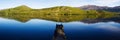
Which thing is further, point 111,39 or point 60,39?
point 111,39

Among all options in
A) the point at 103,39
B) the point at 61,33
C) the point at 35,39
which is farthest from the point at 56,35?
the point at 103,39

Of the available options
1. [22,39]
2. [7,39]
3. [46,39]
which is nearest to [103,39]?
[46,39]

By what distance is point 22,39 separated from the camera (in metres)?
32.7

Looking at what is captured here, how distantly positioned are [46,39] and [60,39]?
20.5 meters

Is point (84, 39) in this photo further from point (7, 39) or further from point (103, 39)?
point (7, 39)

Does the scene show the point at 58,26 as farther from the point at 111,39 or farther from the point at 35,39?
the point at 111,39

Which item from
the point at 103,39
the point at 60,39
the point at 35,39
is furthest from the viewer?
the point at 103,39

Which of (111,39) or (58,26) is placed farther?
(111,39)

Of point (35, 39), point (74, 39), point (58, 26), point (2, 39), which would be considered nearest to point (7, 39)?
point (2, 39)

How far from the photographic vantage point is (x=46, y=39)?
32.8 m

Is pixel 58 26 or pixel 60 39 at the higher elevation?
pixel 58 26

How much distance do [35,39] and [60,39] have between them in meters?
20.1

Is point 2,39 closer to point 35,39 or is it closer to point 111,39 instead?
point 35,39

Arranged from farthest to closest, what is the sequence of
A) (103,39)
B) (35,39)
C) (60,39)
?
(103,39), (35,39), (60,39)
